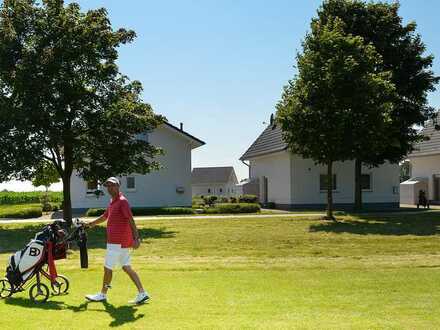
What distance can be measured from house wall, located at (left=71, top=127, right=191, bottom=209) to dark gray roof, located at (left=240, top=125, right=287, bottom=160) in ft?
17.7

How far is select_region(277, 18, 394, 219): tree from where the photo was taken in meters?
26.2

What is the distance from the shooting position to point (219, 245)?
1867 centimetres

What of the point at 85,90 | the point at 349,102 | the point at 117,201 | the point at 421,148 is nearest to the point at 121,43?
the point at 85,90

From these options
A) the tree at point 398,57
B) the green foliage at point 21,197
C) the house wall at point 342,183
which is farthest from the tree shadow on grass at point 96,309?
the green foliage at point 21,197

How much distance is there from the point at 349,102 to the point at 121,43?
9987 millimetres

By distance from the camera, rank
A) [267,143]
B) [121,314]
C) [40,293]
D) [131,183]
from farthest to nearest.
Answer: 1. [267,143]
2. [131,183]
3. [40,293]
4. [121,314]

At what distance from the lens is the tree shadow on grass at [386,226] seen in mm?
22489

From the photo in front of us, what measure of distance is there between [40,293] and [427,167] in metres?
41.9

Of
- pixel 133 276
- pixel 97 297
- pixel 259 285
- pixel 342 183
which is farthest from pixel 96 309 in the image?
pixel 342 183

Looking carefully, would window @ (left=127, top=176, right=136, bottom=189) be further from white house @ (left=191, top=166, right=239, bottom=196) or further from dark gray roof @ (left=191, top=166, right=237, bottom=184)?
dark gray roof @ (left=191, top=166, right=237, bottom=184)

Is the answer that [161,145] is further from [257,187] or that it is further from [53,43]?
[53,43]

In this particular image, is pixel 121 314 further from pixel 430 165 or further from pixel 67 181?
pixel 430 165

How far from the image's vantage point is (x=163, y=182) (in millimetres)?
40438

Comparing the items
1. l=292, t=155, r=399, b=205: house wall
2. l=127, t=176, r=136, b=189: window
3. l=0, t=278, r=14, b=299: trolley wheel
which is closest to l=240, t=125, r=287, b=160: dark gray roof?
l=292, t=155, r=399, b=205: house wall
